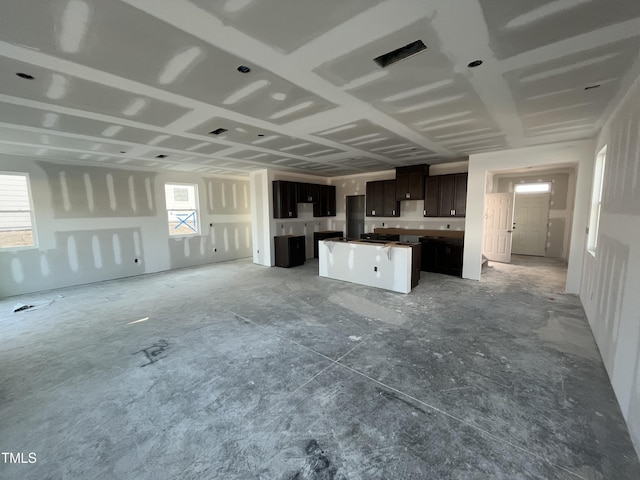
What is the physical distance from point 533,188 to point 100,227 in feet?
40.2

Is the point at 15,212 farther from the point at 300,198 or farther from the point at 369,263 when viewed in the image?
the point at 369,263

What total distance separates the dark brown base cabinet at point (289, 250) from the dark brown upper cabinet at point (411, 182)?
314 centimetres

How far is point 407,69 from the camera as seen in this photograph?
7.09ft

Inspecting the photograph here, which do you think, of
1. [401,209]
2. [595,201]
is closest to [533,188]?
[401,209]

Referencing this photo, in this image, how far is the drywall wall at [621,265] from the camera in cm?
191

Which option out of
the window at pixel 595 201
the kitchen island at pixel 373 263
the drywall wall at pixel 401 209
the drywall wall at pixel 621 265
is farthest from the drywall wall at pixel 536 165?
the kitchen island at pixel 373 263

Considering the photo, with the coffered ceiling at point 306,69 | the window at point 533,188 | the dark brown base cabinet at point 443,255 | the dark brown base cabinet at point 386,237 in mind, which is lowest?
the dark brown base cabinet at point 443,255

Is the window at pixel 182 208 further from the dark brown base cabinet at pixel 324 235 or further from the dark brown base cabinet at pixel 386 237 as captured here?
the dark brown base cabinet at pixel 386 237

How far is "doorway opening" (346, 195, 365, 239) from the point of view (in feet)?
29.2

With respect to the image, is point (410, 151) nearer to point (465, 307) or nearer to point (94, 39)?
point (465, 307)

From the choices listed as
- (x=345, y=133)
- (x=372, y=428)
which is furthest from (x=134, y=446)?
(x=345, y=133)

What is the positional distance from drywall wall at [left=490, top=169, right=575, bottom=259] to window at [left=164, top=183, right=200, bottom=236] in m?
9.91

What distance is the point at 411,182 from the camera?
6957mm

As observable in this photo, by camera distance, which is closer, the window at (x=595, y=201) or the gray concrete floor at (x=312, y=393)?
the gray concrete floor at (x=312, y=393)
